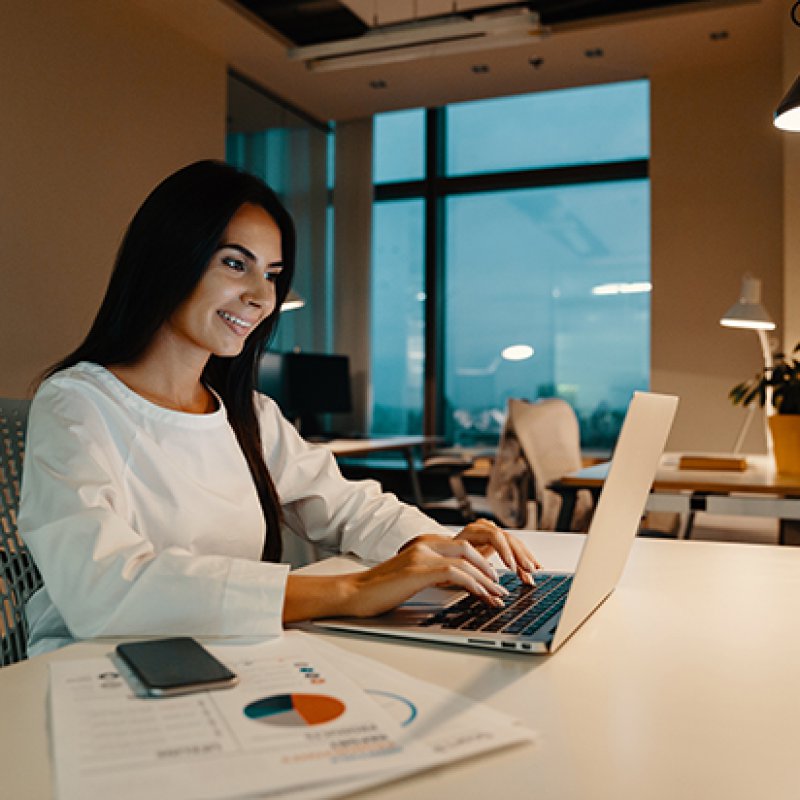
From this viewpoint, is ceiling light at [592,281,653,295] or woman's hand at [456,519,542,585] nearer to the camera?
woman's hand at [456,519,542,585]

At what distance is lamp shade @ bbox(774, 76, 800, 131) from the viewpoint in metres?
1.75

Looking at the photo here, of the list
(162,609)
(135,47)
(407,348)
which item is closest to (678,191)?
(407,348)

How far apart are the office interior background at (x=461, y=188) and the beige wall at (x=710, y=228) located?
1 cm

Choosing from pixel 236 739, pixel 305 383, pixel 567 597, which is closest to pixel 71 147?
pixel 305 383

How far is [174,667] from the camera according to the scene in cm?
70

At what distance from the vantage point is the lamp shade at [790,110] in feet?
5.75

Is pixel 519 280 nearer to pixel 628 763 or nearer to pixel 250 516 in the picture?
pixel 250 516

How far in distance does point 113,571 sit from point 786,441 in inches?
104

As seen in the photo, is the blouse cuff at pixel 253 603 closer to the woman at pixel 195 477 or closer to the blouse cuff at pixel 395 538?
the woman at pixel 195 477

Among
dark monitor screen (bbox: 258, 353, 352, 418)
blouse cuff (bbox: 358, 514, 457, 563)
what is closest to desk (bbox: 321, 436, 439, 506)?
dark monitor screen (bbox: 258, 353, 352, 418)

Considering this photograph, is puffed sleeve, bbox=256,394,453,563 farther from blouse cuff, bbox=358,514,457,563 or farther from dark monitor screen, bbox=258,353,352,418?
dark monitor screen, bbox=258,353,352,418

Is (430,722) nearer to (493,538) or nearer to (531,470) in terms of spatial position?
(493,538)

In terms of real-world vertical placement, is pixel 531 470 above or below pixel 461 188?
below

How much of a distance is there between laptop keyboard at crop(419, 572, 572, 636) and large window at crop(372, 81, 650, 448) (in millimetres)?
5577
